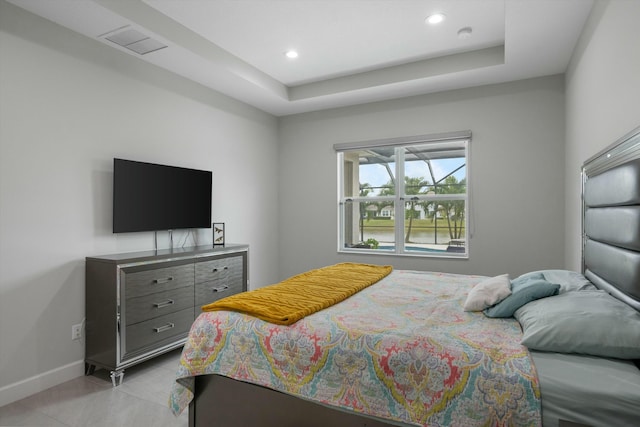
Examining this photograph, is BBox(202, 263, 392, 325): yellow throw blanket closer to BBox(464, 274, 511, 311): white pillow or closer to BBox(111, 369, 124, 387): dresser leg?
BBox(464, 274, 511, 311): white pillow

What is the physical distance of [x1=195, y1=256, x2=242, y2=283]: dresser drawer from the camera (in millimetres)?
3369

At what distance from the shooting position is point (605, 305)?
1.50 meters

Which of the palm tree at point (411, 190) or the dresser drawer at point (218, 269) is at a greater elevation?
the palm tree at point (411, 190)

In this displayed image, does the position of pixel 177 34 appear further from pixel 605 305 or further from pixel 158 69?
Result: pixel 605 305

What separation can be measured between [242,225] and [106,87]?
6.95 feet

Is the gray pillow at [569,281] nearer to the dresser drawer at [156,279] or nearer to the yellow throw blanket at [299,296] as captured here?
the yellow throw blanket at [299,296]

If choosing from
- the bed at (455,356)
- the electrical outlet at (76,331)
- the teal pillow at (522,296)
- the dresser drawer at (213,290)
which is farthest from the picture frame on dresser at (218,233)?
the teal pillow at (522,296)

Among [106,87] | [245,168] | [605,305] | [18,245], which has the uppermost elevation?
[106,87]

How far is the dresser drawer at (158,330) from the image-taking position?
2.77m

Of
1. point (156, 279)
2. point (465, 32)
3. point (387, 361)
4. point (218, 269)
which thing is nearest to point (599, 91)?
point (465, 32)

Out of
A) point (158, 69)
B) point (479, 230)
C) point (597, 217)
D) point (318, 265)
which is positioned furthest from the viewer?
point (318, 265)

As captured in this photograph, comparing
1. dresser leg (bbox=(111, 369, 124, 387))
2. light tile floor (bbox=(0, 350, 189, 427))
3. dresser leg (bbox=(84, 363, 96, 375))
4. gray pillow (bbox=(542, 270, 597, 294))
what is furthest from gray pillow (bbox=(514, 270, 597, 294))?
dresser leg (bbox=(84, 363, 96, 375))

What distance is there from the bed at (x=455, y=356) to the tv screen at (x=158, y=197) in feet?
5.39

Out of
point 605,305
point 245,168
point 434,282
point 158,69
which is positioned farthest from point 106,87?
point 605,305
